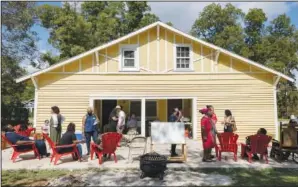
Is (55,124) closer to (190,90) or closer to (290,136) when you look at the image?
(290,136)

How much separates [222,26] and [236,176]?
37.5 m

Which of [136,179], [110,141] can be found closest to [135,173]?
[136,179]

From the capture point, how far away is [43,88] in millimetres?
16281

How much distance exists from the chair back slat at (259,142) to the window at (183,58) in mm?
7166

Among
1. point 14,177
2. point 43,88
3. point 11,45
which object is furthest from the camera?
point 11,45

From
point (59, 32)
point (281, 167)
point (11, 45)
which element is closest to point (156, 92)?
point (281, 167)

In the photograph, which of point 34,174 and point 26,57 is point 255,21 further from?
point 34,174

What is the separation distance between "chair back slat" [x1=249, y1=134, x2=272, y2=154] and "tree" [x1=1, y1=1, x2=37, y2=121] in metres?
19.6

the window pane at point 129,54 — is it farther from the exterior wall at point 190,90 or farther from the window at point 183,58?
the window at point 183,58

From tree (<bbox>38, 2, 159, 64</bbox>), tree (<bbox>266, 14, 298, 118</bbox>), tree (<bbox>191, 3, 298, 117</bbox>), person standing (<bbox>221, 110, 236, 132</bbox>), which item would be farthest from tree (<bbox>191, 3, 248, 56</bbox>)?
person standing (<bbox>221, 110, 236, 132</bbox>)

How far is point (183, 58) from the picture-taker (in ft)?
54.6

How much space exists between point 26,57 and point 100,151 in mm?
20074

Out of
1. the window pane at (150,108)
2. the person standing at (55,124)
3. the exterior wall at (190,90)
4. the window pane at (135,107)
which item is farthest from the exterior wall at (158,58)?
the person standing at (55,124)

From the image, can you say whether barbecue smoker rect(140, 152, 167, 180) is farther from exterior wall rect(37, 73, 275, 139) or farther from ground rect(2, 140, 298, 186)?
exterior wall rect(37, 73, 275, 139)
